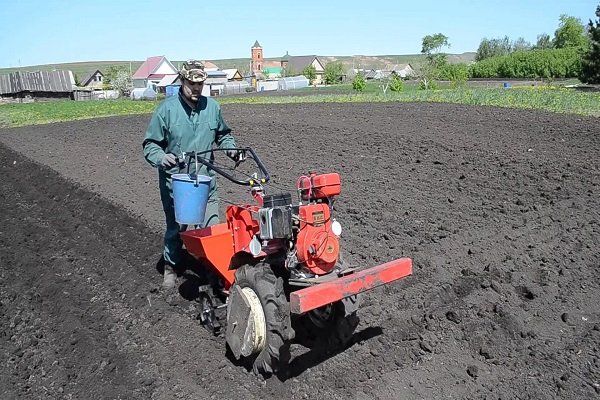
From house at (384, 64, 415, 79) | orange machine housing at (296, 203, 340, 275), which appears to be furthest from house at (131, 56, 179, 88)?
orange machine housing at (296, 203, 340, 275)

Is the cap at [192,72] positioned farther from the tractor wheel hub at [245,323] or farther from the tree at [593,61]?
the tree at [593,61]

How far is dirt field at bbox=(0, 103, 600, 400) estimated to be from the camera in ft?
13.4

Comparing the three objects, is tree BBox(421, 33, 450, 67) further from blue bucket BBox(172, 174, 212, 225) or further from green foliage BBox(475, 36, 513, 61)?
blue bucket BBox(172, 174, 212, 225)

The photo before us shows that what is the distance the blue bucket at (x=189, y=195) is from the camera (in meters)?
4.29

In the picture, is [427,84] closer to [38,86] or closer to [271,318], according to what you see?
[38,86]

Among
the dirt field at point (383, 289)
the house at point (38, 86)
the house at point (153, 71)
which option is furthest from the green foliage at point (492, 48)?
the dirt field at point (383, 289)

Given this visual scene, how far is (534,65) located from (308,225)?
77.9 metres

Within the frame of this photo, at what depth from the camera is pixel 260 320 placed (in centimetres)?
398

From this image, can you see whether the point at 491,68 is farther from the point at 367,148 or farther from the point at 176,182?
the point at 176,182

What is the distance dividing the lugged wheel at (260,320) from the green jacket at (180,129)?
1408mm

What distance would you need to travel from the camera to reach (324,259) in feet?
13.0

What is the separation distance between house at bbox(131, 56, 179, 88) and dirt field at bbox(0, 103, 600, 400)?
270 ft

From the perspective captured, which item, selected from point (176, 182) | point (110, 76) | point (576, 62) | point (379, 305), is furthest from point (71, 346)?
point (110, 76)

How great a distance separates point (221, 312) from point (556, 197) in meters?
5.05
